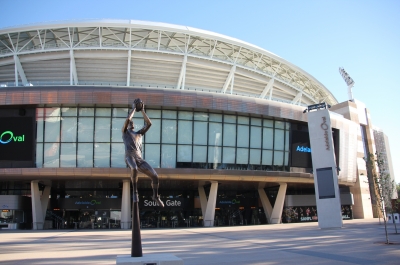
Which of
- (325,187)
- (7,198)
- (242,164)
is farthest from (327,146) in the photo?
(7,198)

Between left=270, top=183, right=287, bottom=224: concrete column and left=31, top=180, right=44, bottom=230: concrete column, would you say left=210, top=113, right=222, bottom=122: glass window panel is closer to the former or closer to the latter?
left=270, top=183, right=287, bottom=224: concrete column

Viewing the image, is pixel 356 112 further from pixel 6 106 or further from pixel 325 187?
pixel 6 106

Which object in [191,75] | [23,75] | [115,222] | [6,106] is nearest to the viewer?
[6,106]

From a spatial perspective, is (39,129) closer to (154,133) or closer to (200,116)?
(154,133)

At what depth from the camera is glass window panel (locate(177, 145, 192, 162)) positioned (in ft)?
123

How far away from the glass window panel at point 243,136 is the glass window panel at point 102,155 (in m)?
12.6

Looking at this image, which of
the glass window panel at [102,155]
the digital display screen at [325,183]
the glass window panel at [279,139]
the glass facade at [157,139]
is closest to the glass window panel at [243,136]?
the glass facade at [157,139]

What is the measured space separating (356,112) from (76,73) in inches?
1524

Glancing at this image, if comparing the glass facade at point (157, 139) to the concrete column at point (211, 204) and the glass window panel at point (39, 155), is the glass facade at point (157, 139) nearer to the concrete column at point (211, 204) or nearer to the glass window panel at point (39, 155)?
the glass window panel at point (39, 155)

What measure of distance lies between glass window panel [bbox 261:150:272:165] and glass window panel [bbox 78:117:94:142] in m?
17.1

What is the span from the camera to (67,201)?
142 ft

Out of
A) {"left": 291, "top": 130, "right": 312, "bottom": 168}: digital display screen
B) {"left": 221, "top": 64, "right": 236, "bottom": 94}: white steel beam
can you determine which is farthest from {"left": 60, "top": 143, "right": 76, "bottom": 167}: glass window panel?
{"left": 221, "top": 64, "right": 236, "bottom": 94}: white steel beam

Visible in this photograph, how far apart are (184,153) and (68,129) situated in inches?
420

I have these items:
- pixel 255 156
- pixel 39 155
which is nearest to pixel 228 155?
pixel 255 156
